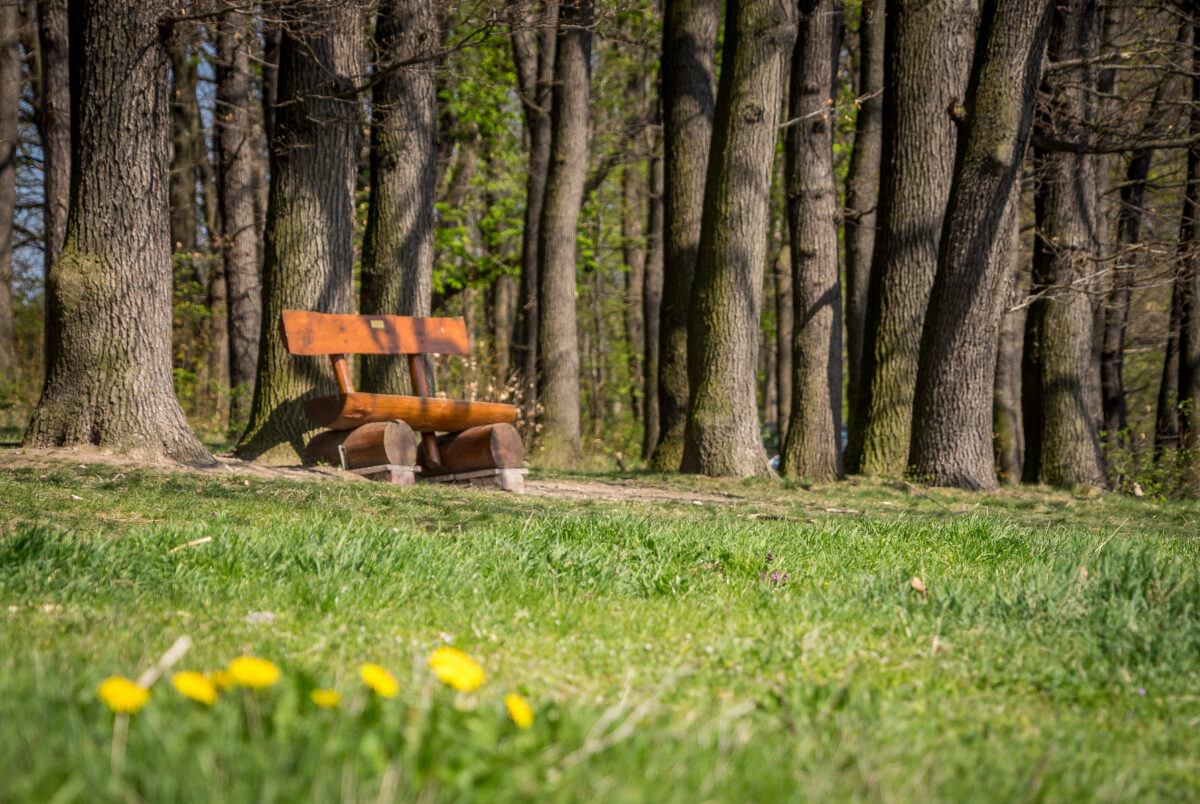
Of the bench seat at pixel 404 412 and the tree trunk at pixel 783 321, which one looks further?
the tree trunk at pixel 783 321

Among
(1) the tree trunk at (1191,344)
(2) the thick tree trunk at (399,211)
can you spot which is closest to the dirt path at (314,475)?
(2) the thick tree trunk at (399,211)

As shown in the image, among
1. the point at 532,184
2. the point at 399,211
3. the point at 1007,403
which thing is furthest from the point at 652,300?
the point at 399,211

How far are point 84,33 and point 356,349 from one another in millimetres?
3185

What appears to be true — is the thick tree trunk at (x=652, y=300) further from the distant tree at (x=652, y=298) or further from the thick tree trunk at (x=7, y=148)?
the thick tree trunk at (x=7, y=148)

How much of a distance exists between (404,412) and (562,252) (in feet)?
22.7

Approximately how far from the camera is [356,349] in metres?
8.34

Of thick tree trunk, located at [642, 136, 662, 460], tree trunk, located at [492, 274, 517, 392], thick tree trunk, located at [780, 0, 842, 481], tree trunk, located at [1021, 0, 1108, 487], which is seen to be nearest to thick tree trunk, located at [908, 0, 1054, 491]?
thick tree trunk, located at [780, 0, 842, 481]

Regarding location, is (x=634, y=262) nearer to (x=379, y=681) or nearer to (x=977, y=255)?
(x=977, y=255)

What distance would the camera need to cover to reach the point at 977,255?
33.4ft

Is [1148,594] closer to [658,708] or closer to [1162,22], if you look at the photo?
[658,708]

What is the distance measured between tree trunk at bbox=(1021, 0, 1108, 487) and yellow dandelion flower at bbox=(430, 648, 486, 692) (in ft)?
38.8

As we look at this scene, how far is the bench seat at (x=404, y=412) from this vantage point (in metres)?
7.88

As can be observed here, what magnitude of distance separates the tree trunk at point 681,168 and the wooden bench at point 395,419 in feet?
16.2

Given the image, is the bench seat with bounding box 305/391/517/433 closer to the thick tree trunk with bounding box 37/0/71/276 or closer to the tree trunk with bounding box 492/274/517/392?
the thick tree trunk with bounding box 37/0/71/276
